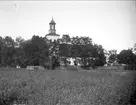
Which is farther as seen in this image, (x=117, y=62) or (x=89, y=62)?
(x=117, y=62)

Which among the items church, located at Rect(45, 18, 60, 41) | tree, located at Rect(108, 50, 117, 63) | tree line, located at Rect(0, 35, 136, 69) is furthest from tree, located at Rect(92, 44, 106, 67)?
church, located at Rect(45, 18, 60, 41)

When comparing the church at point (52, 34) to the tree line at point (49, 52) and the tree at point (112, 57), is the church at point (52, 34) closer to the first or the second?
the tree line at point (49, 52)

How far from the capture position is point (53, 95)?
1040cm

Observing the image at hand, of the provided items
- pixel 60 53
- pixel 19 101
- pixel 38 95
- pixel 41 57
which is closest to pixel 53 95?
pixel 38 95

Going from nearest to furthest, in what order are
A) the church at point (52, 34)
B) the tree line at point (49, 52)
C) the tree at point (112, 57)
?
the tree line at point (49, 52), the tree at point (112, 57), the church at point (52, 34)

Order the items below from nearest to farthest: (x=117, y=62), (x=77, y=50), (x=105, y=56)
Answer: (x=77, y=50) → (x=105, y=56) → (x=117, y=62)

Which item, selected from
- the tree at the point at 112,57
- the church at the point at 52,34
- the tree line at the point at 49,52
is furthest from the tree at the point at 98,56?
the church at the point at 52,34

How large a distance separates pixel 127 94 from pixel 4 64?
234 feet

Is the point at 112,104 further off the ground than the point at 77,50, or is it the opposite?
the point at 77,50

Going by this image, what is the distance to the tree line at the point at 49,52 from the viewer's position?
67.1m

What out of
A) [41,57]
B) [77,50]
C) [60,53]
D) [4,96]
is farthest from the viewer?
[77,50]

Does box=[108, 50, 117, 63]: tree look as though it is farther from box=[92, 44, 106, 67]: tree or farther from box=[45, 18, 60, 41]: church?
box=[45, 18, 60, 41]: church

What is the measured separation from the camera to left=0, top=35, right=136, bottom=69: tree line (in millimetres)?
67069

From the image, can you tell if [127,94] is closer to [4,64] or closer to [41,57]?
[41,57]
